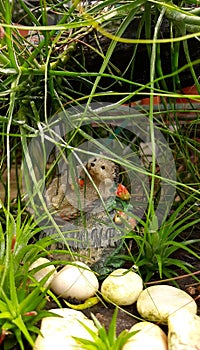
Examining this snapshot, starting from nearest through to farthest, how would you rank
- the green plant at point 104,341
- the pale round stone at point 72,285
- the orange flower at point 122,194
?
the green plant at point 104,341 < the pale round stone at point 72,285 < the orange flower at point 122,194

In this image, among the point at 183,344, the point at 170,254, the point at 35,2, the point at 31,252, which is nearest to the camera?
the point at 183,344

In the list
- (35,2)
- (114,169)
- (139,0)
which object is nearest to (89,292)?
(114,169)

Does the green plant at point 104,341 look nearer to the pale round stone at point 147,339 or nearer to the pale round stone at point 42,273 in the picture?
the pale round stone at point 147,339

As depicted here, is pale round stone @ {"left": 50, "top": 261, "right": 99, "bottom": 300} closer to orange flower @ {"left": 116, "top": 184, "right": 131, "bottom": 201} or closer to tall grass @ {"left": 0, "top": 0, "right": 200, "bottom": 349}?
tall grass @ {"left": 0, "top": 0, "right": 200, "bottom": 349}

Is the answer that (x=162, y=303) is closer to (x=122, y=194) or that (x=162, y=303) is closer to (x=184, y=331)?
(x=184, y=331)

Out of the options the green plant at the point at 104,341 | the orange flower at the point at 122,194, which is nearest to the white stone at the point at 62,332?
A: the green plant at the point at 104,341

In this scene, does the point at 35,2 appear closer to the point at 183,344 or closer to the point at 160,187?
the point at 160,187
